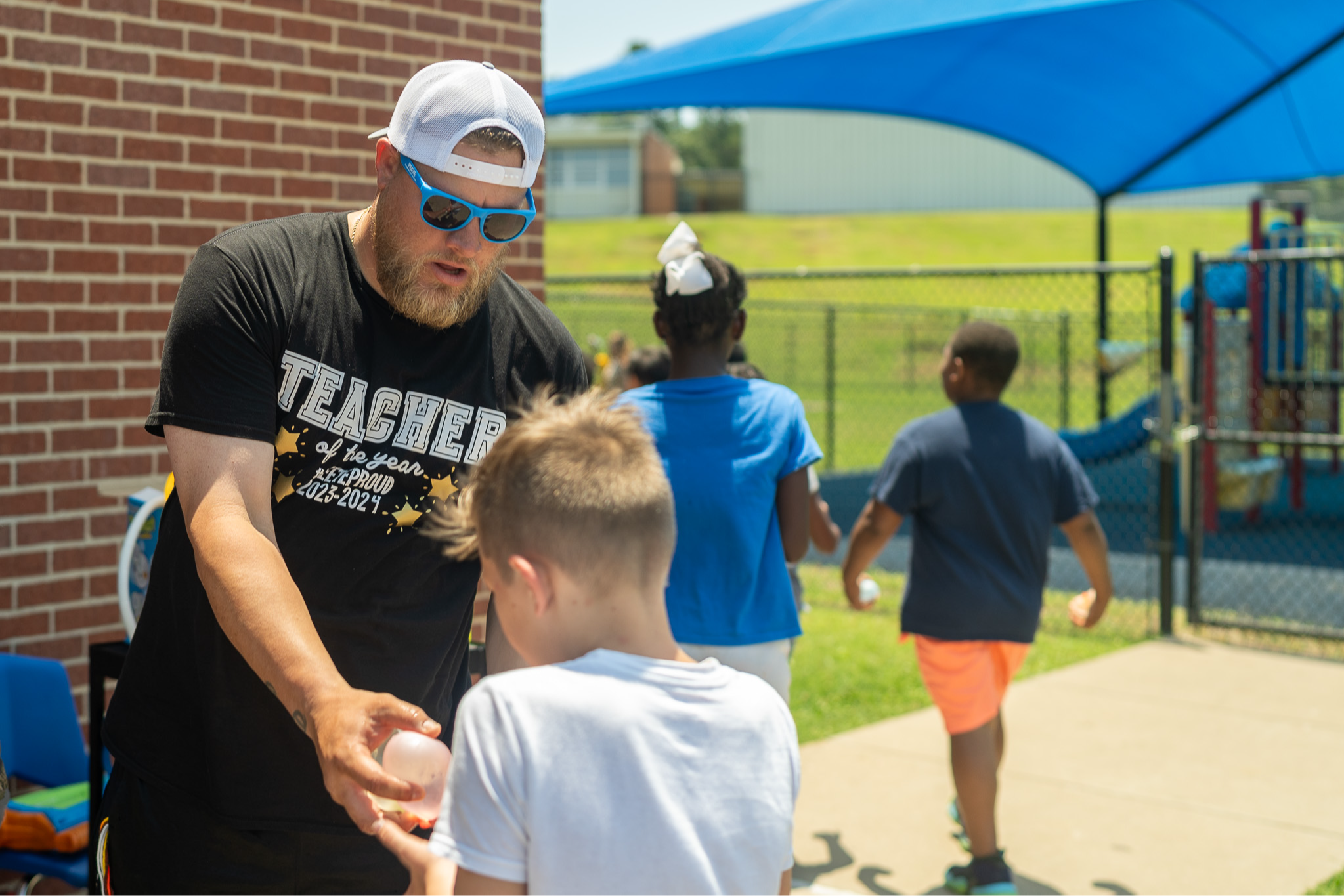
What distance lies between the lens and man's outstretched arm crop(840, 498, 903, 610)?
441 centimetres

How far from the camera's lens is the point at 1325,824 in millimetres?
4777

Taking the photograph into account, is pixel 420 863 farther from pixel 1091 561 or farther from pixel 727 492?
pixel 1091 561

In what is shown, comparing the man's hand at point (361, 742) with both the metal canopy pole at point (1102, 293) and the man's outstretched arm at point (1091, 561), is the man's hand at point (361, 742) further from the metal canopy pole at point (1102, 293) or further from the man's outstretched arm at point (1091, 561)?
the metal canopy pole at point (1102, 293)

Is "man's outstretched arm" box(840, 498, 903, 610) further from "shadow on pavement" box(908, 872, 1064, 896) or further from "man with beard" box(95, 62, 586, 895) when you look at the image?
"man with beard" box(95, 62, 586, 895)

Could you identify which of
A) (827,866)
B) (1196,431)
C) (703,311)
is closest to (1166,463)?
(1196,431)

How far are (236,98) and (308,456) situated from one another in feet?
8.57

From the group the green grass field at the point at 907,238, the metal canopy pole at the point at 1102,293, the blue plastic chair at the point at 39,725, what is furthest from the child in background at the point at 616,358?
the green grass field at the point at 907,238

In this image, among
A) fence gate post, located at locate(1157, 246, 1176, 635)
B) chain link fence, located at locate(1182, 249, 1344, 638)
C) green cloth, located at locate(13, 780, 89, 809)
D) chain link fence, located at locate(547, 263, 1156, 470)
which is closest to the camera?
green cloth, located at locate(13, 780, 89, 809)

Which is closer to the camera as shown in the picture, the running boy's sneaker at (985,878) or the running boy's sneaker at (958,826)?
the running boy's sneaker at (985,878)

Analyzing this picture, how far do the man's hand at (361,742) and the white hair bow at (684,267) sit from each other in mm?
2268

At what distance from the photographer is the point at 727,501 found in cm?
355

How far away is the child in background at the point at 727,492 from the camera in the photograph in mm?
3564

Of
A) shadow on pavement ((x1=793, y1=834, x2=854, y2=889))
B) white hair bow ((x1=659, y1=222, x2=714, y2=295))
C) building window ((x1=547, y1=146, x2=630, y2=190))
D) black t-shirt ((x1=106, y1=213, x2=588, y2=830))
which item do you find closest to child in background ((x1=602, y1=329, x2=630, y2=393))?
shadow on pavement ((x1=793, y1=834, x2=854, y2=889))

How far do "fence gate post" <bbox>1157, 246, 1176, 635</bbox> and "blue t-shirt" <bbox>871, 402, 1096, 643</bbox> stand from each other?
357 cm
